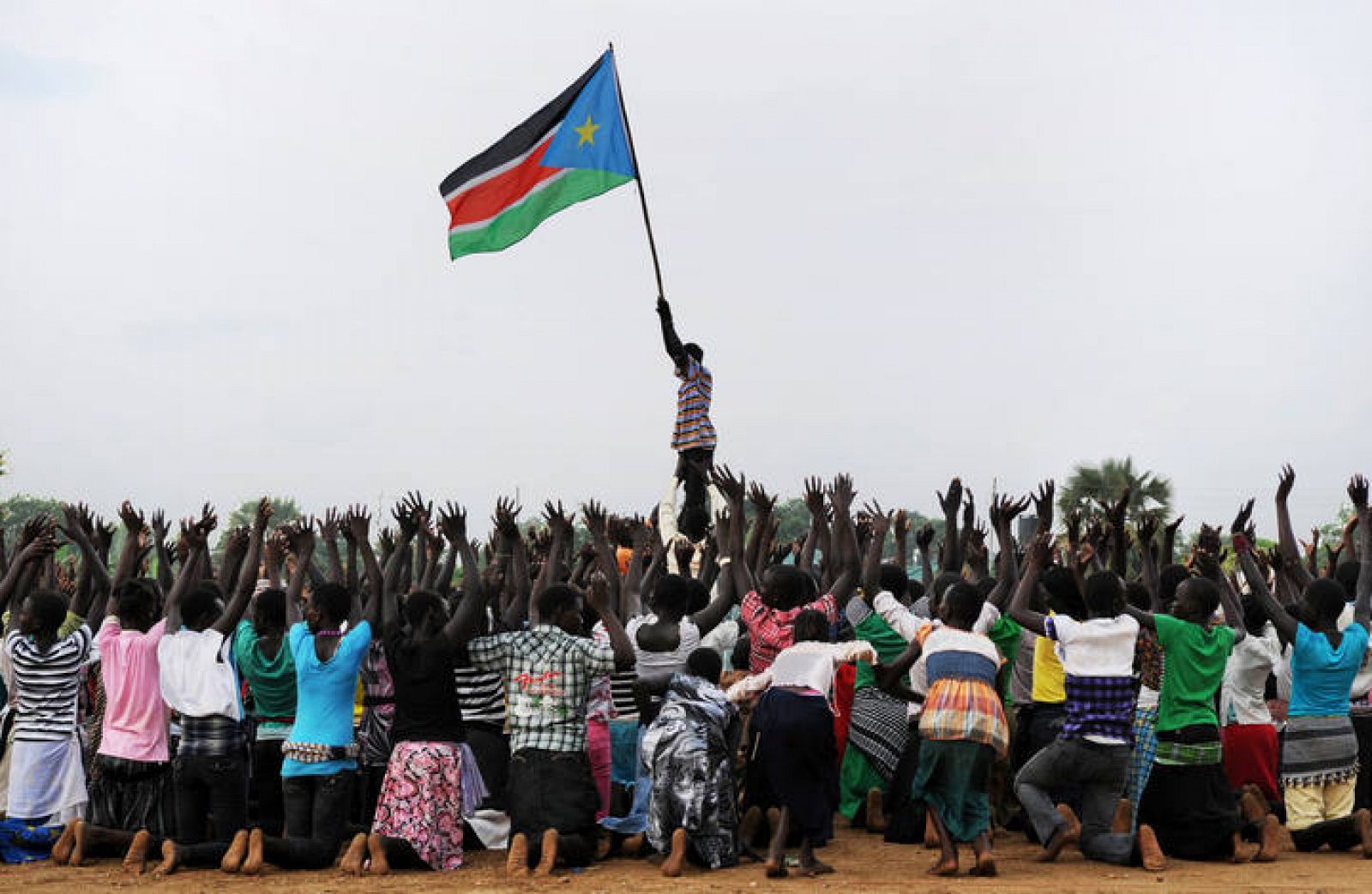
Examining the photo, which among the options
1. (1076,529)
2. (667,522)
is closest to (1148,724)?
(1076,529)

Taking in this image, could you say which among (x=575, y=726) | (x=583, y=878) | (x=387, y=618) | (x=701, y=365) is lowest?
(x=583, y=878)

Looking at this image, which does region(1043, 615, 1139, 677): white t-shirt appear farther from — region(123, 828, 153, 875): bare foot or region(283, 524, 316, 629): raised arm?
region(123, 828, 153, 875): bare foot

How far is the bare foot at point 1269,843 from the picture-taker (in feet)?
30.6

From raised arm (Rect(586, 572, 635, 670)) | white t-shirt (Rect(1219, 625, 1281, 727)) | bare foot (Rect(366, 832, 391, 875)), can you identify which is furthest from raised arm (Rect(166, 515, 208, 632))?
white t-shirt (Rect(1219, 625, 1281, 727))

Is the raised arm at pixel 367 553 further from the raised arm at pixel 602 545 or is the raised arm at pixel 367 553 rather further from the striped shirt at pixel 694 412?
the striped shirt at pixel 694 412

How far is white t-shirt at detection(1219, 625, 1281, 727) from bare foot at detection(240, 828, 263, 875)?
6.13 metres

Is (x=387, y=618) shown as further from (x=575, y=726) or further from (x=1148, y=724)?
(x=1148, y=724)

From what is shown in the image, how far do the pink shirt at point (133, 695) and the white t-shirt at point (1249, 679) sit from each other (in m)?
6.78

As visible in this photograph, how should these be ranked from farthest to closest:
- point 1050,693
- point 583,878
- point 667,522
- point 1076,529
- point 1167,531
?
1. point 667,522
2. point 1076,529
3. point 1167,531
4. point 1050,693
5. point 583,878

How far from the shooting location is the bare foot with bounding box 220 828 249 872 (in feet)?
29.0

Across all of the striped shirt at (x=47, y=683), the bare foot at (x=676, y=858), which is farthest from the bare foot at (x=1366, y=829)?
the striped shirt at (x=47, y=683)

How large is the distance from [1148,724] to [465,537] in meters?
4.30

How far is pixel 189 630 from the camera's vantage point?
930 centimetres

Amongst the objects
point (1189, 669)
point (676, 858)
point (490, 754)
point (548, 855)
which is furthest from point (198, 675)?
point (1189, 669)
